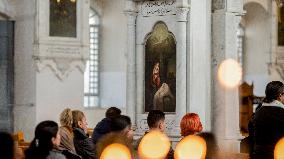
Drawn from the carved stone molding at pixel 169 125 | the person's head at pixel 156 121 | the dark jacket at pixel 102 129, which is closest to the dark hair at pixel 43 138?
the person's head at pixel 156 121

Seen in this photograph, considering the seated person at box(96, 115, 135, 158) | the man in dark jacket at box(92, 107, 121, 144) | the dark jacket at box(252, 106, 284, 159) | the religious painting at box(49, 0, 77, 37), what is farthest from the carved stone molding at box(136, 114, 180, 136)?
the religious painting at box(49, 0, 77, 37)

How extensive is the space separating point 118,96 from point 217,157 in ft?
62.1

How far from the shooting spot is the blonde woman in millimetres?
8789

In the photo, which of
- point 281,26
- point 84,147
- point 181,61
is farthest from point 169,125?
point 281,26

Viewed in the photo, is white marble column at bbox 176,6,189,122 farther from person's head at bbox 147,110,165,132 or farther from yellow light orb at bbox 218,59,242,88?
person's head at bbox 147,110,165,132

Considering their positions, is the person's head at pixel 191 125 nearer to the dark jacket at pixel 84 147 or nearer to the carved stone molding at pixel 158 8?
the dark jacket at pixel 84 147

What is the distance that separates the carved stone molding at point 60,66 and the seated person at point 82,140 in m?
11.0

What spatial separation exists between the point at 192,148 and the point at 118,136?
0.99 m

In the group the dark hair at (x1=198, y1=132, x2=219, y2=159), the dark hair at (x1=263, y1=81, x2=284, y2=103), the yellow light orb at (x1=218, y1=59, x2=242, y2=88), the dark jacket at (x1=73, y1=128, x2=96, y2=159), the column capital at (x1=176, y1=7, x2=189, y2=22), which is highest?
the column capital at (x1=176, y1=7, x2=189, y2=22)

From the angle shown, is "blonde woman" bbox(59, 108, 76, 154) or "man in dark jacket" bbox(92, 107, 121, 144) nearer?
"blonde woman" bbox(59, 108, 76, 154)

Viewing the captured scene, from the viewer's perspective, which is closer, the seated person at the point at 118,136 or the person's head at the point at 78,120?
the seated person at the point at 118,136

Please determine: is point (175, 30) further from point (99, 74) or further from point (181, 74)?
point (99, 74)

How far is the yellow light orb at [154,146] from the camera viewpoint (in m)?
7.82

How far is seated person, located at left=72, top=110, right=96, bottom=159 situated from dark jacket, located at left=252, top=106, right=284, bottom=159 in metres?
2.23
